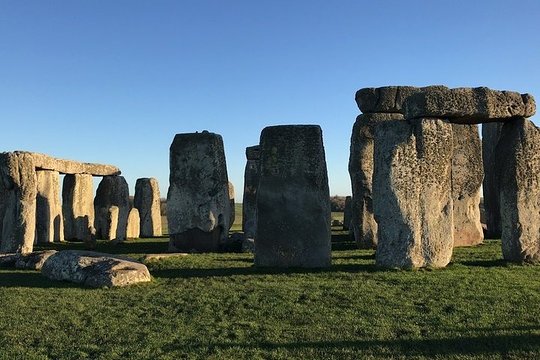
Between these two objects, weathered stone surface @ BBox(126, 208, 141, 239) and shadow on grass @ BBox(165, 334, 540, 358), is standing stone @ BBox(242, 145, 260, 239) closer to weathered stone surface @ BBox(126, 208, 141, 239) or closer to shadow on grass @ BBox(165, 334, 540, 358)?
weathered stone surface @ BBox(126, 208, 141, 239)

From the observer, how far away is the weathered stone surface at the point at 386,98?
1452 cm

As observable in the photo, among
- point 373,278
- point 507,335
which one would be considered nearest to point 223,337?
point 507,335

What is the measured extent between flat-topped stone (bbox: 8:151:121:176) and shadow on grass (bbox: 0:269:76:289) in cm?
648

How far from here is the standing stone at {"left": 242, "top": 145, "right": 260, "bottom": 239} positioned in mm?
17719

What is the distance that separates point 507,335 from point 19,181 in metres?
12.0

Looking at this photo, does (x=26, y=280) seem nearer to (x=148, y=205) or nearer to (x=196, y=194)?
(x=196, y=194)

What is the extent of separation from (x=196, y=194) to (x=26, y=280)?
19.1ft

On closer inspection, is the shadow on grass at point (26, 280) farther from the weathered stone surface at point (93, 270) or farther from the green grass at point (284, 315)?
the weathered stone surface at point (93, 270)

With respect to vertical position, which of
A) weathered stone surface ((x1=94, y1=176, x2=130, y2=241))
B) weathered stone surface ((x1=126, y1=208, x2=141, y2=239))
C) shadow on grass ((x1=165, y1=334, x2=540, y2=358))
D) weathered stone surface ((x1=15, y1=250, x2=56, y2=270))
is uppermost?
weathered stone surface ((x1=94, y1=176, x2=130, y2=241))

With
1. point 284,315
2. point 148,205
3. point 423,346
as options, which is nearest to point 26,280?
point 284,315

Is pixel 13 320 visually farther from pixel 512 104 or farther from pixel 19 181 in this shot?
pixel 512 104

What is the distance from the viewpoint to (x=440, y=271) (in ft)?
31.9

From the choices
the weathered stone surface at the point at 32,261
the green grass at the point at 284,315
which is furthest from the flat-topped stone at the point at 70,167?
the green grass at the point at 284,315

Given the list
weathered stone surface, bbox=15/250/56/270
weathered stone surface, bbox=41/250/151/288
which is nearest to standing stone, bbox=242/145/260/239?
weathered stone surface, bbox=15/250/56/270
